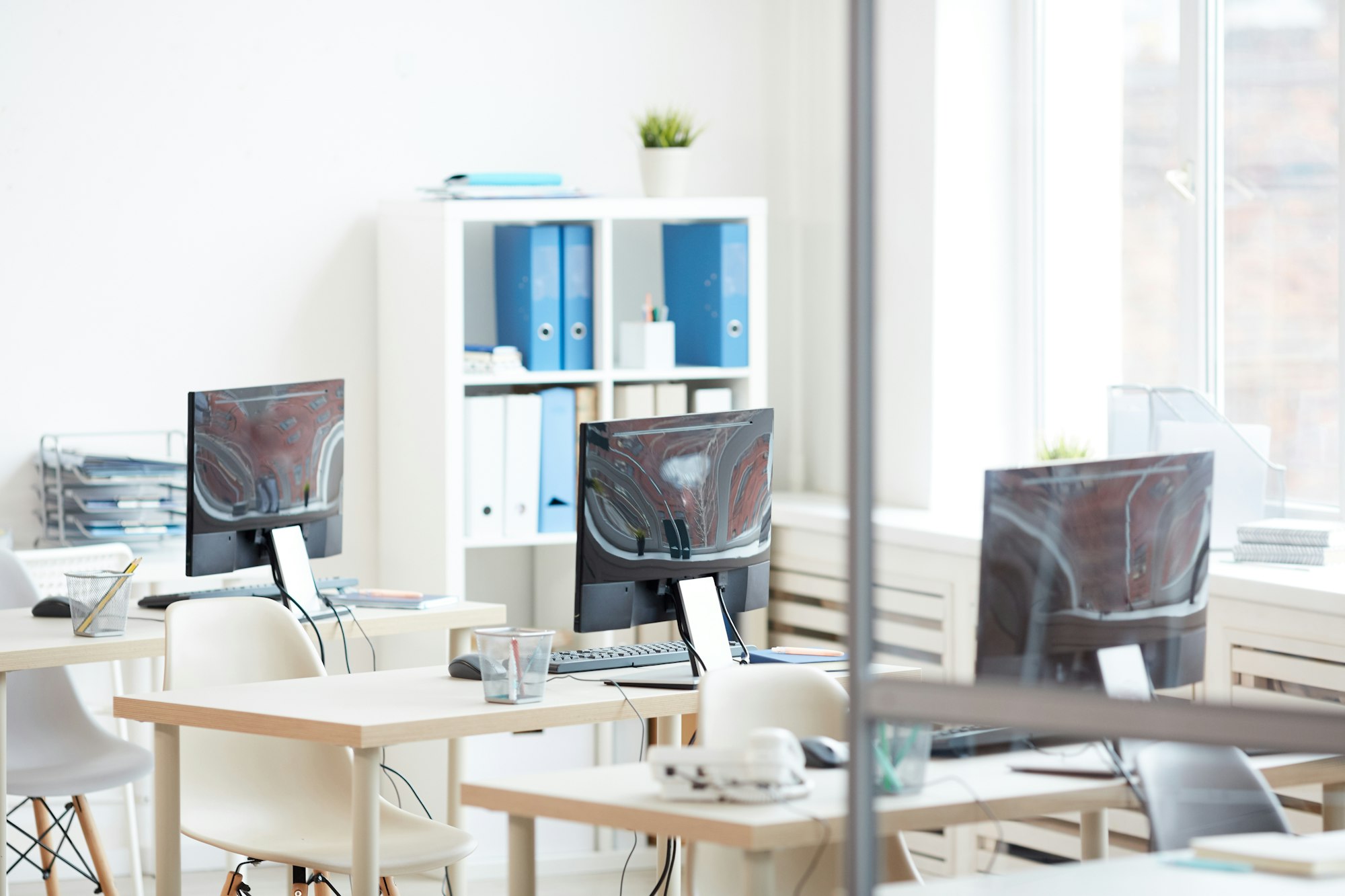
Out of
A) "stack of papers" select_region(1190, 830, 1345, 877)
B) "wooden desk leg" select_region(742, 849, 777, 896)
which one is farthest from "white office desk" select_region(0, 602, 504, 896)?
"stack of papers" select_region(1190, 830, 1345, 877)

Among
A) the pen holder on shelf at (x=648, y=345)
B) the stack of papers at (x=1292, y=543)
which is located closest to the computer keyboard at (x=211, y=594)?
the pen holder on shelf at (x=648, y=345)

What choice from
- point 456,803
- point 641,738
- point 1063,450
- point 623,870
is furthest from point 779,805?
point 641,738

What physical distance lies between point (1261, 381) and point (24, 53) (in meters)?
2.94

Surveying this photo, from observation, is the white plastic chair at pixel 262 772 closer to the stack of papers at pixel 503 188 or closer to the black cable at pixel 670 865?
the black cable at pixel 670 865

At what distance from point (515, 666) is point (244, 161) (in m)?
2.09

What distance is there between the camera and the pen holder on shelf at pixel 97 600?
3.08 metres

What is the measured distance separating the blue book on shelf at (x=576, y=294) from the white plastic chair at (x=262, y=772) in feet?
4.49

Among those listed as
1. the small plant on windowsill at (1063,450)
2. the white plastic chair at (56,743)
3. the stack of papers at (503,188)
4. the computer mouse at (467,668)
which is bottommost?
the white plastic chair at (56,743)

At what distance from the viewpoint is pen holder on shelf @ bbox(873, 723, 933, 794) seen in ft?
5.09

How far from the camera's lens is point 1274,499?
344 cm

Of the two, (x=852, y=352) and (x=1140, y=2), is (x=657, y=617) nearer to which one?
(x=852, y=352)

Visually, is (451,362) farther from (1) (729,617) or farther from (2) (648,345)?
(1) (729,617)

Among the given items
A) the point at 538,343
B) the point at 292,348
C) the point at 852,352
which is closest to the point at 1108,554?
the point at 852,352

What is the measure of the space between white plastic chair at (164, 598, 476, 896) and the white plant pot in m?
1.71
